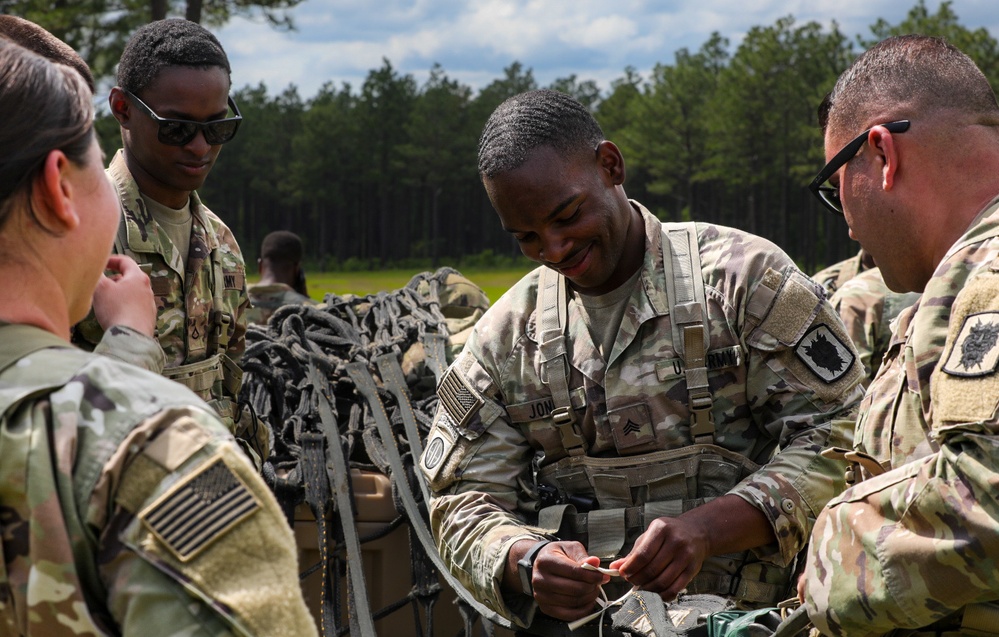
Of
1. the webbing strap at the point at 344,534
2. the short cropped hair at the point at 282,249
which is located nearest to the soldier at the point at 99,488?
the webbing strap at the point at 344,534

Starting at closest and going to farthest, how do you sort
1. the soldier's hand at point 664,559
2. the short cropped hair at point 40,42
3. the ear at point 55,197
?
the ear at point 55,197 → the soldier's hand at point 664,559 → the short cropped hair at point 40,42

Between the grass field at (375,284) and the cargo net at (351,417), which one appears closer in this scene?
the cargo net at (351,417)

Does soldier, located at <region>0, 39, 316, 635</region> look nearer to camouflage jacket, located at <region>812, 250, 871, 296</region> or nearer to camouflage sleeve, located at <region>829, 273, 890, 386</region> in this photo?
camouflage sleeve, located at <region>829, 273, 890, 386</region>

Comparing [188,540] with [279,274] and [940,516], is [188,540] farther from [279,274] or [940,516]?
[279,274]

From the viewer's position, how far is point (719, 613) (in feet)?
8.71

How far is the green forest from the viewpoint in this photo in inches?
1364

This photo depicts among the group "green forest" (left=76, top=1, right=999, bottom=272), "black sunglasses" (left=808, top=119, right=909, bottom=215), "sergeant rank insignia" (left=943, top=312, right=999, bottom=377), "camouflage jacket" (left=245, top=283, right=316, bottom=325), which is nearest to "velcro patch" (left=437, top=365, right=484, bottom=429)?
"black sunglasses" (left=808, top=119, right=909, bottom=215)

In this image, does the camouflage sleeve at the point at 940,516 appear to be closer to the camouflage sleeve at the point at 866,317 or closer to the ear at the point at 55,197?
the ear at the point at 55,197

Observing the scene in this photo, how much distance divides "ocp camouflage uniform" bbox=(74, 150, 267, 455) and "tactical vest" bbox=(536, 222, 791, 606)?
53.1 inches

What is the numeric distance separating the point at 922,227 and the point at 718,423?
1.01 m

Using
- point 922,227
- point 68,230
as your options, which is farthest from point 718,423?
point 68,230

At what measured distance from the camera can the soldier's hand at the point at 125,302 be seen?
77.6 inches

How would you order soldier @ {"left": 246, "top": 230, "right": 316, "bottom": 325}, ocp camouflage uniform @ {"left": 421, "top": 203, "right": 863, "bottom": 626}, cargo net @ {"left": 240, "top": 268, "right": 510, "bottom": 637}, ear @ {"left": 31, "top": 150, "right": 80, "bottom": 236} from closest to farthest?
1. ear @ {"left": 31, "top": 150, "right": 80, "bottom": 236}
2. ocp camouflage uniform @ {"left": 421, "top": 203, "right": 863, "bottom": 626}
3. cargo net @ {"left": 240, "top": 268, "right": 510, "bottom": 637}
4. soldier @ {"left": 246, "top": 230, "right": 316, "bottom": 325}

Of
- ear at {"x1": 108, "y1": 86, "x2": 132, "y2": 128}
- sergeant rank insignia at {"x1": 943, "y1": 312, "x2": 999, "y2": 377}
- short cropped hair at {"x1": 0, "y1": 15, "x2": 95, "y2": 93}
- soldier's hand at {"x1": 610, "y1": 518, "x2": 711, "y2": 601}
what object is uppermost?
short cropped hair at {"x1": 0, "y1": 15, "x2": 95, "y2": 93}
